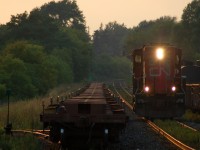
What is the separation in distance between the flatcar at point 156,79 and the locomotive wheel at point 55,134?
29.6ft

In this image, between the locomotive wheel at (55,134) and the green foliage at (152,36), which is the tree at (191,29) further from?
the locomotive wheel at (55,134)

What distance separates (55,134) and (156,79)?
10689mm

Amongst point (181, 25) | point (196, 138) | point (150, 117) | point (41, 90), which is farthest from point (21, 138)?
point (181, 25)

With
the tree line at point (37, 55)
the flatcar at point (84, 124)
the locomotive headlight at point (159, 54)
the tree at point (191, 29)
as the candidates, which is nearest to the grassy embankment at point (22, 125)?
the flatcar at point (84, 124)

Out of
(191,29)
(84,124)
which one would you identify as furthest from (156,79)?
(191,29)

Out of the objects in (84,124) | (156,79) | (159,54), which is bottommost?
(84,124)

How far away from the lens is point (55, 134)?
14.4m

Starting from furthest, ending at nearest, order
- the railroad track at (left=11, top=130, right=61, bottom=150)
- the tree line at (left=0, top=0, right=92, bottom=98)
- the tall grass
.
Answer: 1. the tree line at (left=0, top=0, right=92, bottom=98)
2. the tall grass
3. the railroad track at (left=11, top=130, right=61, bottom=150)

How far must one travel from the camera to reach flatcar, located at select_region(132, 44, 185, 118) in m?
23.0

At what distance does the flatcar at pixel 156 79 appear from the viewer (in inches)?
907

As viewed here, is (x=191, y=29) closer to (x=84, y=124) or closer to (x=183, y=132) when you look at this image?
(x=183, y=132)

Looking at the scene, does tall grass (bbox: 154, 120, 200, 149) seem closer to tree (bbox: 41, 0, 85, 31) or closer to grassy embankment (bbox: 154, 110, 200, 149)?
grassy embankment (bbox: 154, 110, 200, 149)

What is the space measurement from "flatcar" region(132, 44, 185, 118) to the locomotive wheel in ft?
29.6

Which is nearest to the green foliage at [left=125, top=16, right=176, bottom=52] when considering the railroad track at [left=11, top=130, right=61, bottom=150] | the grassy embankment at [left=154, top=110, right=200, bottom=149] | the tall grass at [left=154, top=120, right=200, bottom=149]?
the grassy embankment at [left=154, top=110, right=200, bottom=149]
